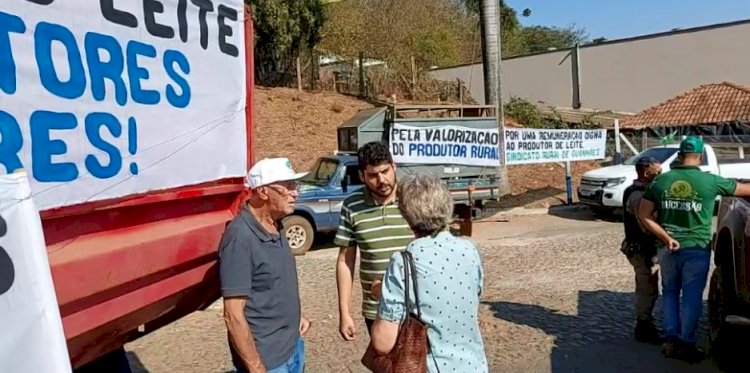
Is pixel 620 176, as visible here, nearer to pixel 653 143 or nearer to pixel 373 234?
pixel 653 143

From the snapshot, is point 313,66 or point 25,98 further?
point 313,66

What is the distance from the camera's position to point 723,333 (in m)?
5.37

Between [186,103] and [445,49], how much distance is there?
35613mm

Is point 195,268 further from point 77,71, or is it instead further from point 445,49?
point 445,49

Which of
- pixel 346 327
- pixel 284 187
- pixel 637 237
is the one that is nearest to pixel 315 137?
pixel 637 237

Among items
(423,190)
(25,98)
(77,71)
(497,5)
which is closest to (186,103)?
(77,71)

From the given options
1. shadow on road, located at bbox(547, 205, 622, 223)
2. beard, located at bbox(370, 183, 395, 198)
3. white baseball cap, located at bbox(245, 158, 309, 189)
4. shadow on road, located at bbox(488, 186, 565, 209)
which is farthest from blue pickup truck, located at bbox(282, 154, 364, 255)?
white baseball cap, located at bbox(245, 158, 309, 189)

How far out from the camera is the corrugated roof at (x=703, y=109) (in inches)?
912

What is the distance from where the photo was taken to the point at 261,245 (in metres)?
2.94

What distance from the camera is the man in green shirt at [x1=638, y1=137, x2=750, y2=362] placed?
17.4 feet

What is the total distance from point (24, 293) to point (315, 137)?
816 inches

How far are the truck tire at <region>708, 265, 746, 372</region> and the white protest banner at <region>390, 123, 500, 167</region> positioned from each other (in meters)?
8.18

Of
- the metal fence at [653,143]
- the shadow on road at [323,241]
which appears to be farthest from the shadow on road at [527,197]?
the shadow on road at [323,241]

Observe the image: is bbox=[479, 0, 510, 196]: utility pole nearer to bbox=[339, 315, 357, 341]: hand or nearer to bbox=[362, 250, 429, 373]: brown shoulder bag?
bbox=[339, 315, 357, 341]: hand
